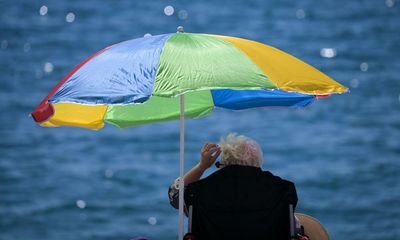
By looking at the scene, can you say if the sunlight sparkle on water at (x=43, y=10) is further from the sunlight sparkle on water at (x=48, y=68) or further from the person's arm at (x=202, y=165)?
the person's arm at (x=202, y=165)

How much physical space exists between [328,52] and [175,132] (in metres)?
4.23

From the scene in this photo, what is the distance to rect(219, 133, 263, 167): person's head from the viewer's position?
440 cm

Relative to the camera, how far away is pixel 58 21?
2033cm

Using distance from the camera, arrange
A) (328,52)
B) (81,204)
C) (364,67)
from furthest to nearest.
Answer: (328,52), (364,67), (81,204)

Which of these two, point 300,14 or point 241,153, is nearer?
point 241,153

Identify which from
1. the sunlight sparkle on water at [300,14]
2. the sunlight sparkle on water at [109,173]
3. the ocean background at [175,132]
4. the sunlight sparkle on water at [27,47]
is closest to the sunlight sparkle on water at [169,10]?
the ocean background at [175,132]

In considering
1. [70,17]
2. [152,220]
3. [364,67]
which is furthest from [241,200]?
[70,17]

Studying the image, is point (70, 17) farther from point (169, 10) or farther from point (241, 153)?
point (241, 153)

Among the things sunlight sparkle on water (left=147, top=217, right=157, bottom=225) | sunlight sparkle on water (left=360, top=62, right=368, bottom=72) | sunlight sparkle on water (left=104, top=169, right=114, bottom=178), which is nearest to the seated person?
sunlight sparkle on water (left=147, top=217, right=157, bottom=225)

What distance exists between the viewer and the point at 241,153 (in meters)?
4.41

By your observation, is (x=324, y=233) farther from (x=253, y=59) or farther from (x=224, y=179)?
(x=253, y=59)

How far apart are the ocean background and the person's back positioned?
7624 millimetres

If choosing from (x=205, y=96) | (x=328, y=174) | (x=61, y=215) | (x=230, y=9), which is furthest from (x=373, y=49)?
(x=205, y=96)

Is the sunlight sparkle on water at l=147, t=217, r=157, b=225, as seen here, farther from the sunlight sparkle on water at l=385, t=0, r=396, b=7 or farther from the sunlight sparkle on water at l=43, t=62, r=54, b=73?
the sunlight sparkle on water at l=385, t=0, r=396, b=7
